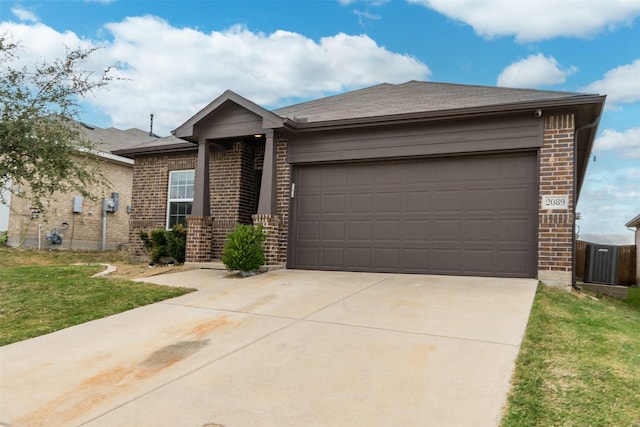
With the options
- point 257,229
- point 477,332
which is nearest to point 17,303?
point 257,229

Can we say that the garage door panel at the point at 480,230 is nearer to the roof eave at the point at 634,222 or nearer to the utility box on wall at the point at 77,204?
the roof eave at the point at 634,222

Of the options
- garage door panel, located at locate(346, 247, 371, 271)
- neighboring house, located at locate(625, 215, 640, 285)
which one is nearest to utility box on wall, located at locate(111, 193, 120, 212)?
garage door panel, located at locate(346, 247, 371, 271)

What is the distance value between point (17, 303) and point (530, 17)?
12652 millimetres

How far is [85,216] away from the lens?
16.9m

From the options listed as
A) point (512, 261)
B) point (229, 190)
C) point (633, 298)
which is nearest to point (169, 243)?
point (229, 190)

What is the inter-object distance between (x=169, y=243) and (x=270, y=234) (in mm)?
3165

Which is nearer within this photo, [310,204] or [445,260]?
[445,260]

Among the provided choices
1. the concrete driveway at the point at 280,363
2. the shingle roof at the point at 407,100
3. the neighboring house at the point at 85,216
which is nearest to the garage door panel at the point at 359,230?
the shingle roof at the point at 407,100

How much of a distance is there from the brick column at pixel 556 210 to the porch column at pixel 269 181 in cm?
544

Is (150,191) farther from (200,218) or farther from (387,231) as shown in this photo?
(387,231)

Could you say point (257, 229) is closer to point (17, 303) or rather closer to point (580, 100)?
point (17, 303)

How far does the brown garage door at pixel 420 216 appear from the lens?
838cm

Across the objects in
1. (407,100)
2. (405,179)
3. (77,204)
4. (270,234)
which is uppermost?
(407,100)

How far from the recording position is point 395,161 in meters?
9.41
